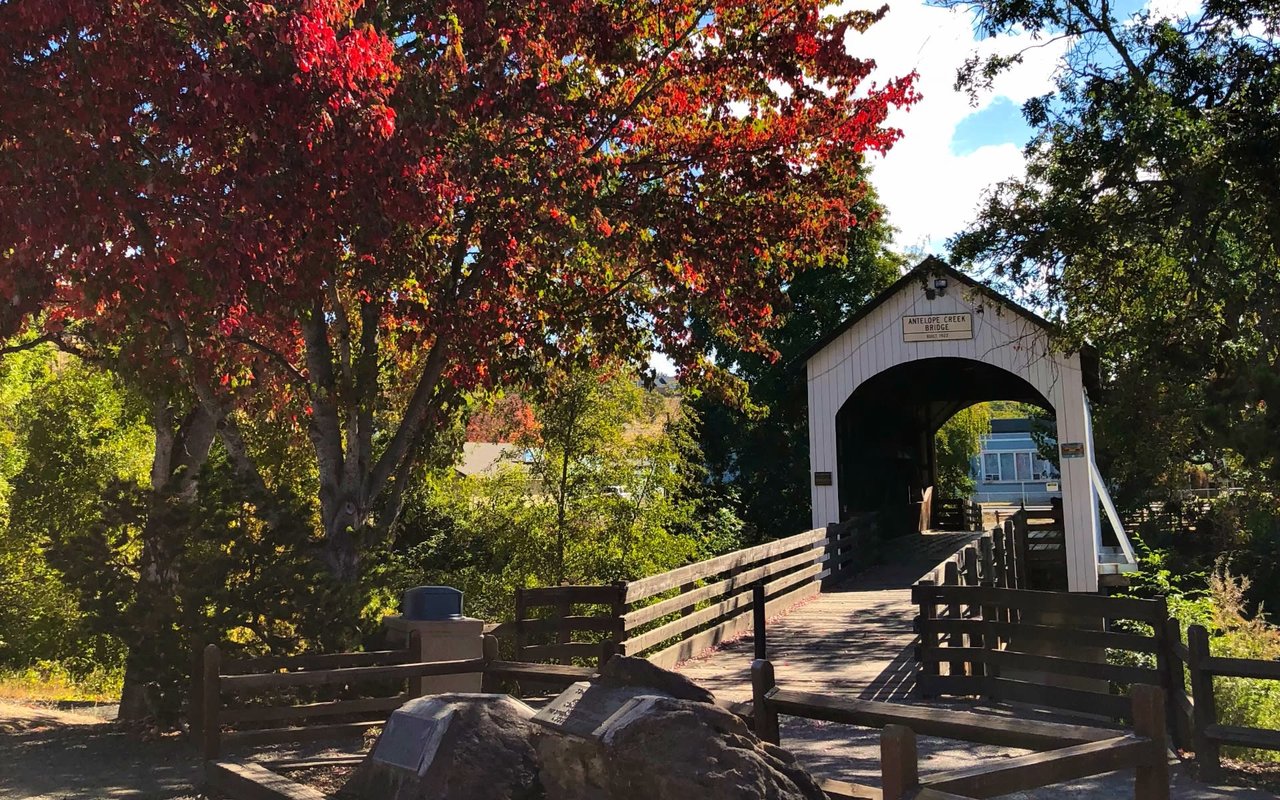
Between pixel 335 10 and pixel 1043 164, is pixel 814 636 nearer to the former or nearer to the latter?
pixel 1043 164

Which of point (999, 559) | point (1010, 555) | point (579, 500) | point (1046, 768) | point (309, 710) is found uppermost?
point (579, 500)

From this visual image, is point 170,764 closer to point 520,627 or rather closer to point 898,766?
point 520,627

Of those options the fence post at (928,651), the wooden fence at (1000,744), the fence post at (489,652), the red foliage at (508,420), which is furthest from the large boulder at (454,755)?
the red foliage at (508,420)

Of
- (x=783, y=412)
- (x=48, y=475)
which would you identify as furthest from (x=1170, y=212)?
(x=48, y=475)

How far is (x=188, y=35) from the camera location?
21.9ft

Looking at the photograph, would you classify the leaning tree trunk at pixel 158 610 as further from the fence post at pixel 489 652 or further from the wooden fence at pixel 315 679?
the fence post at pixel 489 652

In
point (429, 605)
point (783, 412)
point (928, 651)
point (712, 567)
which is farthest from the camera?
point (783, 412)

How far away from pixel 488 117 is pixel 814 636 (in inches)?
307

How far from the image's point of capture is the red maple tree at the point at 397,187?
20.3ft

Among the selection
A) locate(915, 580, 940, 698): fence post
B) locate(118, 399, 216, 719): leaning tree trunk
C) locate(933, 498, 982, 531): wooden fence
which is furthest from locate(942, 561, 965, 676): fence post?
locate(933, 498, 982, 531): wooden fence

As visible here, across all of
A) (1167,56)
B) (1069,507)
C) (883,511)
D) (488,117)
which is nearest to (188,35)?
(488,117)

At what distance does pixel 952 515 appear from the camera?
35.1 m

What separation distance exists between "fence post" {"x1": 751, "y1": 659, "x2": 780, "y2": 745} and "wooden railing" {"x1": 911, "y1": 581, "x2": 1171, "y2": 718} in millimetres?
3918

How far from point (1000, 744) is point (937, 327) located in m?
15.2
